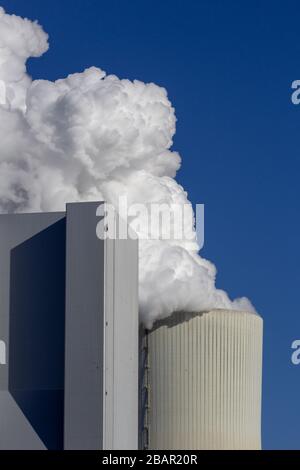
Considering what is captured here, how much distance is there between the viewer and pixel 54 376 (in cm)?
2297

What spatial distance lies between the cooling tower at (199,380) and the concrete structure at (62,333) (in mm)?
11169

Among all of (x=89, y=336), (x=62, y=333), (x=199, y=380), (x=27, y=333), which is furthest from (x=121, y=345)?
(x=199, y=380)

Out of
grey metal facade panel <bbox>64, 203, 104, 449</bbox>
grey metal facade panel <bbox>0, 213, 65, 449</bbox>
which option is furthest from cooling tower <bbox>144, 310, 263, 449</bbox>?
grey metal facade panel <bbox>64, 203, 104, 449</bbox>

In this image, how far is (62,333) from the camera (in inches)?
908

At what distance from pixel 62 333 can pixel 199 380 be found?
12539 mm

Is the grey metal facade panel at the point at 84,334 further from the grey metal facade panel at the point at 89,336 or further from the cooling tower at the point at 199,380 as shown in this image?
the cooling tower at the point at 199,380

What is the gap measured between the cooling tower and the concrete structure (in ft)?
36.6

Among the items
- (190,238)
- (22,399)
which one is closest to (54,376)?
(22,399)

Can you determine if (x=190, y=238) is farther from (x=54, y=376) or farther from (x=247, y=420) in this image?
(x=54, y=376)

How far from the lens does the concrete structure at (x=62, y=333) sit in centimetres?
2231

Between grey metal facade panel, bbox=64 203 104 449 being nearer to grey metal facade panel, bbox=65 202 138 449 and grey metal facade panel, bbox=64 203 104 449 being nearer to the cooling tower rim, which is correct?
grey metal facade panel, bbox=65 202 138 449

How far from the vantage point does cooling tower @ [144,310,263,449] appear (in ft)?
115

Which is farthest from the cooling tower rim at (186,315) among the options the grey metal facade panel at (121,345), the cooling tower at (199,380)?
the grey metal facade panel at (121,345)

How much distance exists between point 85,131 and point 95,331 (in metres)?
8.94
